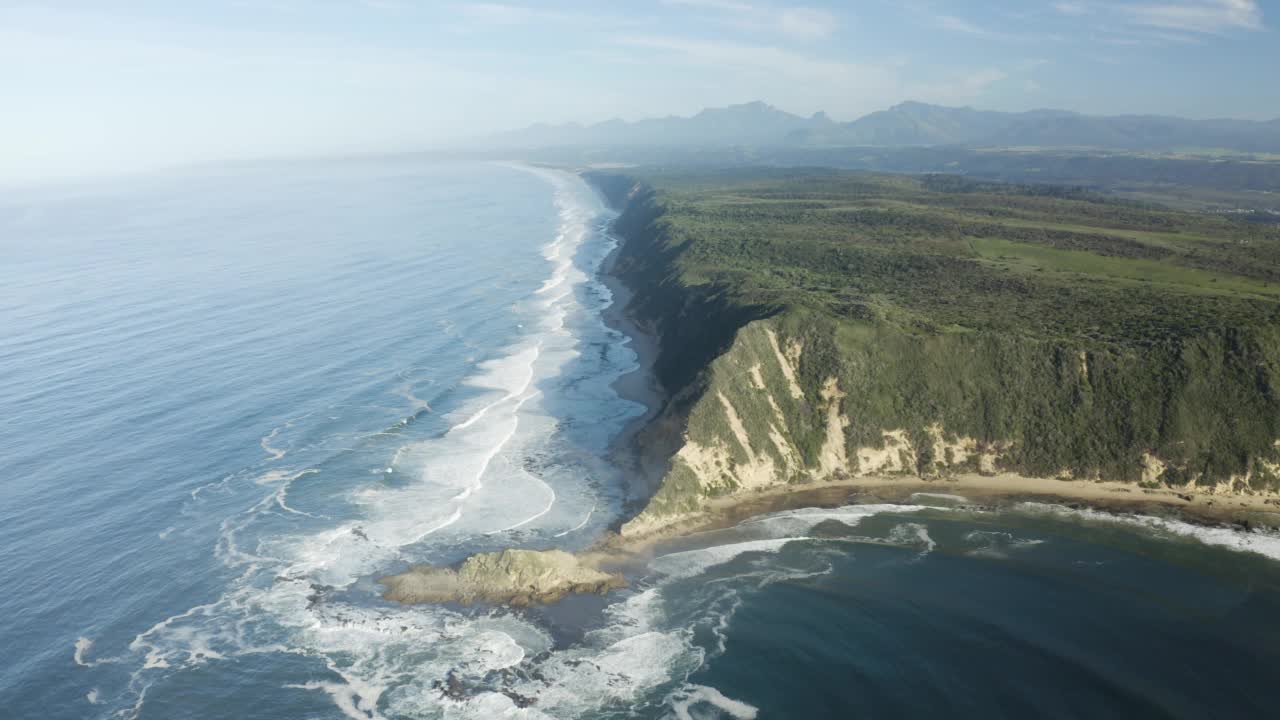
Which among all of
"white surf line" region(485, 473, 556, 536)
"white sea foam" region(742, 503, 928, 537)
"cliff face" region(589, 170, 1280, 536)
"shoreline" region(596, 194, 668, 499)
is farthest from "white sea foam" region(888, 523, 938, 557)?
"white surf line" region(485, 473, 556, 536)

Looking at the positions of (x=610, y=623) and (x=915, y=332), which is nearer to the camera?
(x=610, y=623)

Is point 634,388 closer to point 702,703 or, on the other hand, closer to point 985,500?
point 985,500

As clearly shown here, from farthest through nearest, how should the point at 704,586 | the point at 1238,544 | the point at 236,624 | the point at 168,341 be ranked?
the point at 168,341
the point at 1238,544
the point at 704,586
the point at 236,624

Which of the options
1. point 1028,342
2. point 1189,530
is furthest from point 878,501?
point 1189,530

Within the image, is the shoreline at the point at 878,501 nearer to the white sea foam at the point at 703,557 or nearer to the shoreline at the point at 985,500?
the shoreline at the point at 985,500

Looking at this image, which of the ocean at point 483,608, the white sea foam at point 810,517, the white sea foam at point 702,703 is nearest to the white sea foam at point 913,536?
the ocean at point 483,608

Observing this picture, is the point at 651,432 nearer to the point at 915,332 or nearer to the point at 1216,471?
the point at 915,332


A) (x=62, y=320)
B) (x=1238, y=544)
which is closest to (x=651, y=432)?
(x=1238, y=544)
